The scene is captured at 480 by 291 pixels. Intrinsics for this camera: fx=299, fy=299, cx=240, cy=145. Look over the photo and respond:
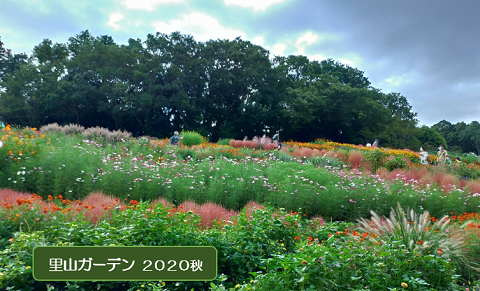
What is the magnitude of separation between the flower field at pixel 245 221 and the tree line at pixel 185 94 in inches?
803

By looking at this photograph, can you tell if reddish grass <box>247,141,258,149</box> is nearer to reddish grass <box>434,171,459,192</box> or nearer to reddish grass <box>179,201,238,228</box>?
reddish grass <box>434,171,459,192</box>

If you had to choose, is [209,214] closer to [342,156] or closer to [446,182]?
[446,182]

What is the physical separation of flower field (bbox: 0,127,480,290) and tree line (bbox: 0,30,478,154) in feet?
66.9

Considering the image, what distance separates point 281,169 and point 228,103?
24826mm

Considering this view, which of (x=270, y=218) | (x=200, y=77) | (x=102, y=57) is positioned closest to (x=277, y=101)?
(x=200, y=77)

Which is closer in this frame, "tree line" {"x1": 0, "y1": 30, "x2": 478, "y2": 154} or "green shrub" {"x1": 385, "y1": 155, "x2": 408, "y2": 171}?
"green shrub" {"x1": 385, "y1": 155, "x2": 408, "y2": 171}

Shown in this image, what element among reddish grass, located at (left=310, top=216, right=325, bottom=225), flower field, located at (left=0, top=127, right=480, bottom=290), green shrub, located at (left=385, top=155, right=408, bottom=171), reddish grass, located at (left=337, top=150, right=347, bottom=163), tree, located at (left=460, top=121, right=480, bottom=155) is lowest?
reddish grass, located at (left=310, top=216, right=325, bottom=225)

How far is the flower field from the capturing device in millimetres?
2498

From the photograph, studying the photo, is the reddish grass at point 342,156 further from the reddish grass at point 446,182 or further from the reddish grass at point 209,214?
the reddish grass at point 209,214

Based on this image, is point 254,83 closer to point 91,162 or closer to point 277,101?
point 277,101

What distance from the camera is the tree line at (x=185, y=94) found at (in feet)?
87.6

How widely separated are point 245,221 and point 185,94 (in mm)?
25143

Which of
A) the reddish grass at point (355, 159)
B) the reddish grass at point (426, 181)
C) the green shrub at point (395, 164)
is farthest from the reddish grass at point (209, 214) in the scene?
the green shrub at point (395, 164)

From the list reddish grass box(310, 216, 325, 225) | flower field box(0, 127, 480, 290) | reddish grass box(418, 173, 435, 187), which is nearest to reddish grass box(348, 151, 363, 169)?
flower field box(0, 127, 480, 290)
